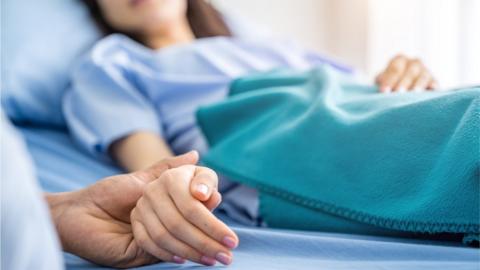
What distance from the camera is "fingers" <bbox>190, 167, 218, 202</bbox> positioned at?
0.50 metres

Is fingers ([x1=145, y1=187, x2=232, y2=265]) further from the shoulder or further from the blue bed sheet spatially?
the shoulder

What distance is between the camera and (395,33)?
5.46 ft

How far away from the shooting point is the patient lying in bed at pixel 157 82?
0.93m

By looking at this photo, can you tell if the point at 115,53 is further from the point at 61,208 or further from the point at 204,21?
the point at 61,208

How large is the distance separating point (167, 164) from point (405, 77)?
0.49 m

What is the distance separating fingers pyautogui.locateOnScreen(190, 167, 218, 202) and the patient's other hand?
0.07 meters

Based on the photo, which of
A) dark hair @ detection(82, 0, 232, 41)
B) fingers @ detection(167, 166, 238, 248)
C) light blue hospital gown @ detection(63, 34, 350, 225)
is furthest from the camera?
dark hair @ detection(82, 0, 232, 41)

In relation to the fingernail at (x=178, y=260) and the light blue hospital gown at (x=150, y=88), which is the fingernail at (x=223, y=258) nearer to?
the fingernail at (x=178, y=260)

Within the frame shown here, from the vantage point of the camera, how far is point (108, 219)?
23.5 inches

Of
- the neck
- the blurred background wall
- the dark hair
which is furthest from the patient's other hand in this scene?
the blurred background wall

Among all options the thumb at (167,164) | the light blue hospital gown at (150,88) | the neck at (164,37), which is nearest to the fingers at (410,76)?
the light blue hospital gown at (150,88)

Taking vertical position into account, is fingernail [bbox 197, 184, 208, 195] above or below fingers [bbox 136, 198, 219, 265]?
above

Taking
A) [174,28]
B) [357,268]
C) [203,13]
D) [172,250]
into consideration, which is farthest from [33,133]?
[357,268]

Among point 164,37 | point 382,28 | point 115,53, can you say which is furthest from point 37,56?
point 382,28
